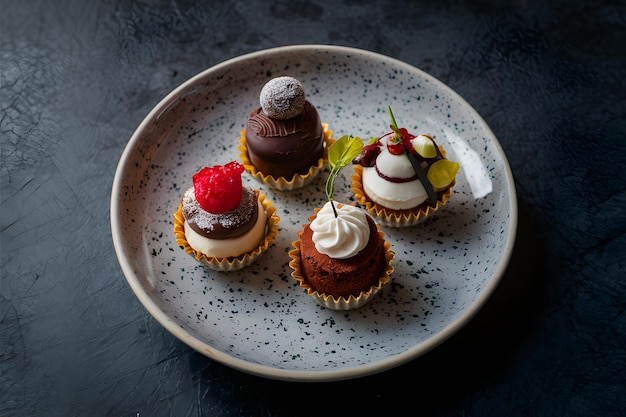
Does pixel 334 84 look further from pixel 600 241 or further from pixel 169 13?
pixel 600 241

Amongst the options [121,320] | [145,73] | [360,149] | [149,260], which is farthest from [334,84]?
[121,320]

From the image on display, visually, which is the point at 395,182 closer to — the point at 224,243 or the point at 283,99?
the point at 283,99

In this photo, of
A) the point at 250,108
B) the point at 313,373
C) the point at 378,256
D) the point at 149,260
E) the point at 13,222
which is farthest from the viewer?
the point at 250,108

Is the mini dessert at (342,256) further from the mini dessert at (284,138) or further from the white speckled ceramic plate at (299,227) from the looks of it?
the mini dessert at (284,138)

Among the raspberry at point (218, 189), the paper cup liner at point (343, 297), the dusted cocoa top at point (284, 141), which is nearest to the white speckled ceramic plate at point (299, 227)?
the paper cup liner at point (343, 297)

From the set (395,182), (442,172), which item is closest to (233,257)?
(395,182)

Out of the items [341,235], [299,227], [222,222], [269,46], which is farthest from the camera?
[269,46]
